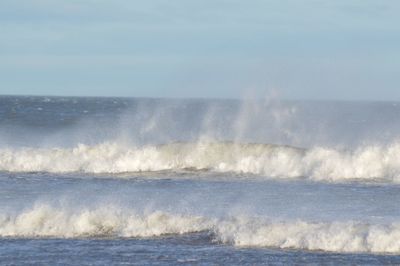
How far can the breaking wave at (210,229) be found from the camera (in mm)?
18016

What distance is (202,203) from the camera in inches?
981

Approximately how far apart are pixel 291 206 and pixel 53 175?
1306 cm

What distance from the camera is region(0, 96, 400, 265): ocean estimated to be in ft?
58.5

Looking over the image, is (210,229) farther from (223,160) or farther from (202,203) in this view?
(223,160)

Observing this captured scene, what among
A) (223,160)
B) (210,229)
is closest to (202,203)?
(210,229)

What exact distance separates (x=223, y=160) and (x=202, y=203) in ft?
41.8

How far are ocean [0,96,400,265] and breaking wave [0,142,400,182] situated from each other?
0.05 meters

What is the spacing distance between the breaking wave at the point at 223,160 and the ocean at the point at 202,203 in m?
0.05

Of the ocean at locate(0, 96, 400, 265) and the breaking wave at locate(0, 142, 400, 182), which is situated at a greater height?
the breaking wave at locate(0, 142, 400, 182)

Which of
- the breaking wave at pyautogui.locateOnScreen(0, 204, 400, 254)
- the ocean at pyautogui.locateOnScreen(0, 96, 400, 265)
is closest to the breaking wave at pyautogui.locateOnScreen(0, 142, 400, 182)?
the ocean at pyautogui.locateOnScreen(0, 96, 400, 265)

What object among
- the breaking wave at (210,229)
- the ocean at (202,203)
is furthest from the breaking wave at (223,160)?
the breaking wave at (210,229)

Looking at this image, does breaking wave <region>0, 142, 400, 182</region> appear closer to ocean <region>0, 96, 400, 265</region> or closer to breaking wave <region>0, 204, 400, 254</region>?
ocean <region>0, 96, 400, 265</region>

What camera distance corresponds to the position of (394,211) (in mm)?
22906

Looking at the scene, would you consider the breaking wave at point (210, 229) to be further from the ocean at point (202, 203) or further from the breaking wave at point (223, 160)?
the breaking wave at point (223, 160)
